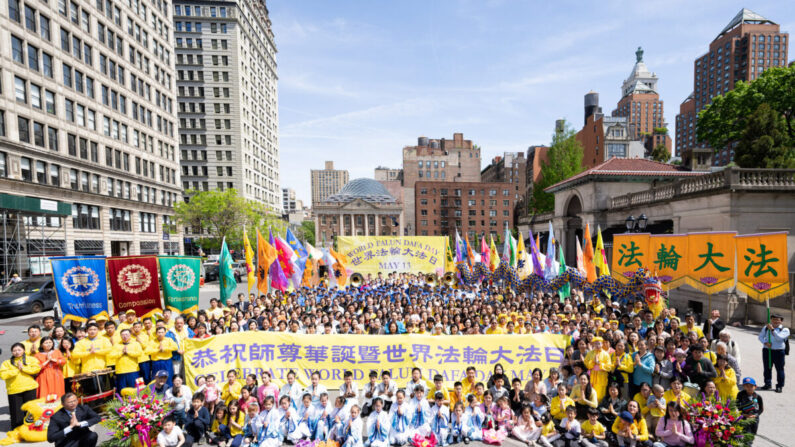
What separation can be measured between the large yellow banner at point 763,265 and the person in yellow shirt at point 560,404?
842 centimetres

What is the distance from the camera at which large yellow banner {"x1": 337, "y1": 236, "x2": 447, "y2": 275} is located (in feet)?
85.6

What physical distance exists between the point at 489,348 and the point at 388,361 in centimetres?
254

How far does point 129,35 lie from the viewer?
42656mm

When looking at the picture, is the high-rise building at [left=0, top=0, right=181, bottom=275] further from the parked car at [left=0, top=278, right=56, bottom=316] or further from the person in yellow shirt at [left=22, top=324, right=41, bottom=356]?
the person in yellow shirt at [left=22, top=324, right=41, bottom=356]

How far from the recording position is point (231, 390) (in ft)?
27.1

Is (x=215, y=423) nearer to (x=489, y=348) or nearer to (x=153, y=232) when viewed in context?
(x=489, y=348)

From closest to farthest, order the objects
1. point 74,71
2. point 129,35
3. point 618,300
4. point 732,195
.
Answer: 1. point 618,300
2. point 732,195
3. point 74,71
4. point 129,35

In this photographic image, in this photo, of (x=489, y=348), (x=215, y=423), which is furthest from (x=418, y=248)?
(x=215, y=423)

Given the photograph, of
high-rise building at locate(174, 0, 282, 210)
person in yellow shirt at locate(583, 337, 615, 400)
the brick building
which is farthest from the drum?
the brick building

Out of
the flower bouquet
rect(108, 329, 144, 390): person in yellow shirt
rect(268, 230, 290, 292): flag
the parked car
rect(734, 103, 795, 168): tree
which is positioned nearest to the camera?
the flower bouquet

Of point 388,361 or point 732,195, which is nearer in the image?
point 388,361

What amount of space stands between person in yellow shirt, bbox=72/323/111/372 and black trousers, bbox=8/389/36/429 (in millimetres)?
946

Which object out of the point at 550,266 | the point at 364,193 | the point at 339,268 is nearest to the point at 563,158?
the point at 550,266

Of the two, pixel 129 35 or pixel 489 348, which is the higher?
pixel 129 35
